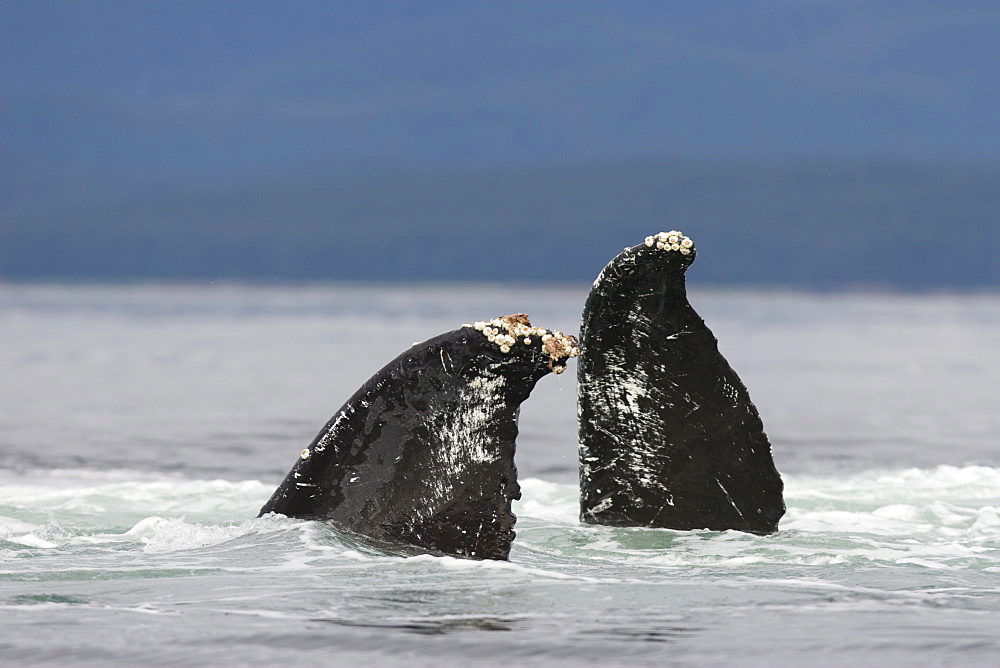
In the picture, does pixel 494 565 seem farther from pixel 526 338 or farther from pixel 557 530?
pixel 557 530

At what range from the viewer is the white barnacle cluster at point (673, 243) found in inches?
351

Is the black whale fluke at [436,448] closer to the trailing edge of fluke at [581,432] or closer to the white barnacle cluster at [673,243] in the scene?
the trailing edge of fluke at [581,432]

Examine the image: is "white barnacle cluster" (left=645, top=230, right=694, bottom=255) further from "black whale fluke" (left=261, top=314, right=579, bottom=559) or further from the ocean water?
the ocean water

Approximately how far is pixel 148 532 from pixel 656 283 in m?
3.51

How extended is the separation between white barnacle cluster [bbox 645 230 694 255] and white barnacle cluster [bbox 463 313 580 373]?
4.16ft

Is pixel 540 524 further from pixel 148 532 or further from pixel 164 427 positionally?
pixel 164 427

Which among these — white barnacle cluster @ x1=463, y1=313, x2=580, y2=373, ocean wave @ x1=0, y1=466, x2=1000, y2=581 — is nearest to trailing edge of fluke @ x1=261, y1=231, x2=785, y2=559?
white barnacle cluster @ x1=463, y1=313, x2=580, y2=373

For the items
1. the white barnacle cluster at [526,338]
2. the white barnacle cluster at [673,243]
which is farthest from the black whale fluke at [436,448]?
the white barnacle cluster at [673,243]

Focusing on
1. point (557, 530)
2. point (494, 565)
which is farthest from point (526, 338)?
point (557, 530)

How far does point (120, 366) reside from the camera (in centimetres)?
2934

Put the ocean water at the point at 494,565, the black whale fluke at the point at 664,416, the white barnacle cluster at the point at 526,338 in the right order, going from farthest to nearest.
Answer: the black whale fluke at the point at 664,416, the white barnacle cluster at the point at 526,338, the ocean water at the point at 494,565

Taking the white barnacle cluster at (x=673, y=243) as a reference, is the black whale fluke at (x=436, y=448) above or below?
below

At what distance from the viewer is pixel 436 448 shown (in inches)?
319

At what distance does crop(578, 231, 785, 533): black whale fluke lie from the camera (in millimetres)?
9281
